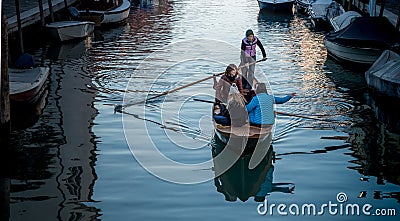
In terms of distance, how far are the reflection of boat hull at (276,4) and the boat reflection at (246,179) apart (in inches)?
987

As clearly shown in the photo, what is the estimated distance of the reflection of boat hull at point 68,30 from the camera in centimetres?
2194

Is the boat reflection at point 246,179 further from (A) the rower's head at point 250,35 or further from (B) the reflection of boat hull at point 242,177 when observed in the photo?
(A) the rower's head at point 250,35

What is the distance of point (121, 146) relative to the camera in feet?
35.9

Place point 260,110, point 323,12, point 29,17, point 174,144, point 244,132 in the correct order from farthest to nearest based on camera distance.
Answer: point 323,12, point 29,17, point 174,144, point 260,110, point 244,132

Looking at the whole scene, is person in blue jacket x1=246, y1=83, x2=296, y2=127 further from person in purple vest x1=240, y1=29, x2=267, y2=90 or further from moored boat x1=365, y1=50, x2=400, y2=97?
moored boat x1=365, y1=50, x2=400, y2=97

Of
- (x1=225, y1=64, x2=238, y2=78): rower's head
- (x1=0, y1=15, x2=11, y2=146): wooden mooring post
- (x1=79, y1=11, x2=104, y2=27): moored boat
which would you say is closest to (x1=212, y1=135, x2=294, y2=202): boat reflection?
(x1=225, y1=64, x2=238, y2=78): rower's head

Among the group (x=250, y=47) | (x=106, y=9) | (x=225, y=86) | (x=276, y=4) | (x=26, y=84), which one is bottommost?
(x=276, y=4)

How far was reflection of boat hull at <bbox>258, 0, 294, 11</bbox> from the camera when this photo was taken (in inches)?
1364

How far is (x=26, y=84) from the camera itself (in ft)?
42.8

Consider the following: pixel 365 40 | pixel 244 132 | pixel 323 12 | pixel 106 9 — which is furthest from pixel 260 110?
pixel 323 12

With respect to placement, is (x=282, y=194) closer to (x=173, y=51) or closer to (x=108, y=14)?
(x=173, y=51)

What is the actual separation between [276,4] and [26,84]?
23353 mm

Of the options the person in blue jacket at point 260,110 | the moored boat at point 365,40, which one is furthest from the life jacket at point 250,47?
the moored boat at point 365,40

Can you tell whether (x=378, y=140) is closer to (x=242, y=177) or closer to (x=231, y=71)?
(x=231, y=71)
